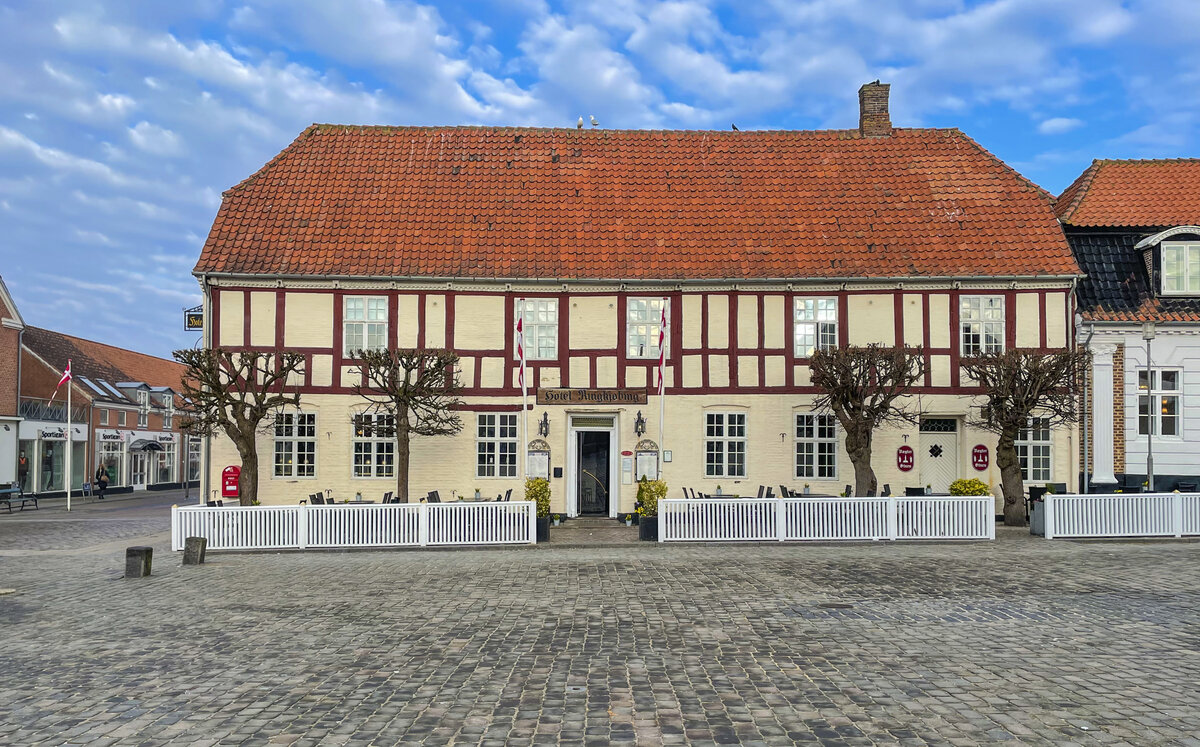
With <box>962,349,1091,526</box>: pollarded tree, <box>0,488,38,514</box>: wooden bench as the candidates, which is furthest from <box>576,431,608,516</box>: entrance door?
<box>0,488,38,514</box>: wooden bench

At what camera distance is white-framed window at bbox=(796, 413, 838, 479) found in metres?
22.1

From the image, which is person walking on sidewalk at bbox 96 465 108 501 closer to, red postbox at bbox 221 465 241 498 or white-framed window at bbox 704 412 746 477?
red postbox at bbox 221 465 241 498

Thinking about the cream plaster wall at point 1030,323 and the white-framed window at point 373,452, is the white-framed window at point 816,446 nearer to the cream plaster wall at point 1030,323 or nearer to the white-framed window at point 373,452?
the cream plaster wall at point 1030,323

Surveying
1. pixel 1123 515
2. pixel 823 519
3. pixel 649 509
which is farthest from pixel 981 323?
pixel 649 509

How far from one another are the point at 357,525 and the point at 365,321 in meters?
6.83

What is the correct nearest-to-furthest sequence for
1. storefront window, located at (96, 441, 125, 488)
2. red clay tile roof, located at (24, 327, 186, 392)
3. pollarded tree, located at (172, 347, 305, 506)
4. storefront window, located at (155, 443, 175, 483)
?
pollarded tree, located at (172, 347, 305, 506)
red clay tile roof, located at (24, 327, 186, 392)
storefront window, located at (96, 441, 125, 488)
storefront window, located at (155, 443, 175, 483)

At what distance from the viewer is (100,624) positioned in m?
10.2

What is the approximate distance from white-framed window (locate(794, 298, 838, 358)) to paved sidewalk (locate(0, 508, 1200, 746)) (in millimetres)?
8502

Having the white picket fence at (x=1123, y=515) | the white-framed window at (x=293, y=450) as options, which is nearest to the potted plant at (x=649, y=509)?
the white picket fence at (x=1123, y=515)

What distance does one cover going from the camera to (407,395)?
19812 millimetres

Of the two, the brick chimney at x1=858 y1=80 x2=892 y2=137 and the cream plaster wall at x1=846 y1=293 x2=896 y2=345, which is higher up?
the brick chimney at x1=858 y1=80 x2=892 y2=137

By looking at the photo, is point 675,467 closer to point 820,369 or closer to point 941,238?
point 820,369

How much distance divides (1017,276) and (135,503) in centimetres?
3315

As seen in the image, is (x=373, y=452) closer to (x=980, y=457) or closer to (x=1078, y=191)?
(x=980, y=457)
